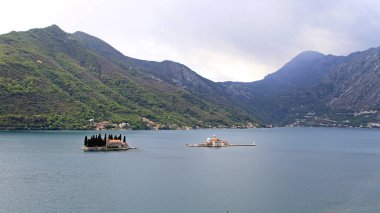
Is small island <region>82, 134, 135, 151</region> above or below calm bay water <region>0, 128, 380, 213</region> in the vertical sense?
above

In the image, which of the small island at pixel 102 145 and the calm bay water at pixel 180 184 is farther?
the small island at pixel 102 145

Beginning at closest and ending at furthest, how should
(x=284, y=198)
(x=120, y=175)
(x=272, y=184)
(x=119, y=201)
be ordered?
(x=119, y=201) → (x=284, y=198) → (x=272, y=184) → (x=120, y=175)

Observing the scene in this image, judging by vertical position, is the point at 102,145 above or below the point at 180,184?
above

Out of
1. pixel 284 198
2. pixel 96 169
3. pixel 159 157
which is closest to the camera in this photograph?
pixel 284 198

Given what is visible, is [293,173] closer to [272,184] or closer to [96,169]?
[272,184]

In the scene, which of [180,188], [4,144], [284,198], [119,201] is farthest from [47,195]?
[4,144]

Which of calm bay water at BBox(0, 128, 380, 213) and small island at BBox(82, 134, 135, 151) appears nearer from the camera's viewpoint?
calm bay water at BBox(0, 128, 380, 213)

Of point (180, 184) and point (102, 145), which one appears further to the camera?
point (102, 145)

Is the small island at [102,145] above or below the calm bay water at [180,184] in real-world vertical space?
above

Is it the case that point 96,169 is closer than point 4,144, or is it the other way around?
point 96,169
